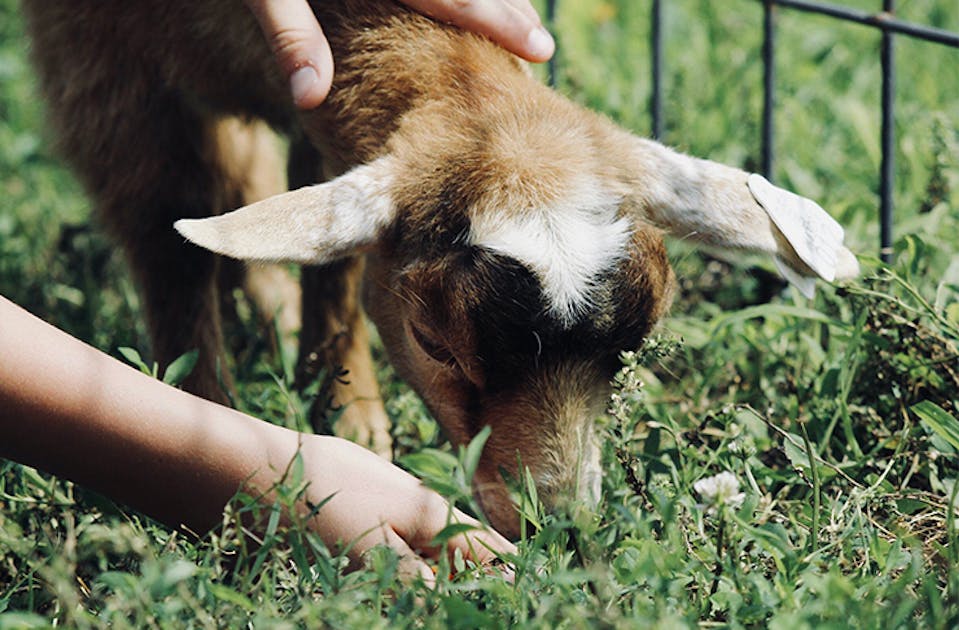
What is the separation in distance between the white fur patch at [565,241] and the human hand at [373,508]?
0.49 metres


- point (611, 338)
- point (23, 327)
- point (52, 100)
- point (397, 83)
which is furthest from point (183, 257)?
point (611, 338)

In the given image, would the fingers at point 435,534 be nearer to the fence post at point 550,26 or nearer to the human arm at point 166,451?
the human arm at point 166,451

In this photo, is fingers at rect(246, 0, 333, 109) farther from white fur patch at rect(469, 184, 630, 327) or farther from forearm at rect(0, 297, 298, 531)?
forearm at rect(0, 297, 298, 531)

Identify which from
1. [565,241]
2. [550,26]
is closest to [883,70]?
[550,26]

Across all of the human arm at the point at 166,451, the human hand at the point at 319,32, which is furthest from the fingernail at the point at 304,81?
the human arm at the point at 166,451

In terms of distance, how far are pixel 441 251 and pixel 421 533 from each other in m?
0.67

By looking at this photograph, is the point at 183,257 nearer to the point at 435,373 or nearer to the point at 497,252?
the point at 435,373

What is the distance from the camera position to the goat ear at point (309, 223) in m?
2.65

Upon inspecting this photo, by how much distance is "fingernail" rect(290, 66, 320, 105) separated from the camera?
2990mm

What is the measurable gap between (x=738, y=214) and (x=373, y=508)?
3.70ft

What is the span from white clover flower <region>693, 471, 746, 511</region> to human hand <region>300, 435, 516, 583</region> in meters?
0.43

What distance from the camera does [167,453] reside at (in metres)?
2.41

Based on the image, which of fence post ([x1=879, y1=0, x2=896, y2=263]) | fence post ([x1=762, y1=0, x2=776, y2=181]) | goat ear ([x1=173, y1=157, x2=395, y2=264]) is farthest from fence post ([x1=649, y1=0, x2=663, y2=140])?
goat ear ([x1=173, y1=157, x2=395, y2=264])

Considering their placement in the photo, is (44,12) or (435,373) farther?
(44,12)
